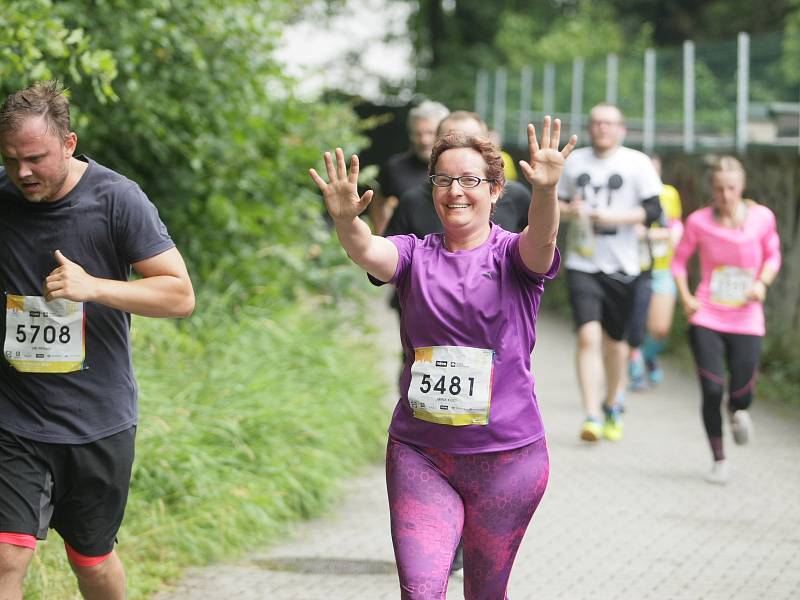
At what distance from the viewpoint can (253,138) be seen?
33.7 ft

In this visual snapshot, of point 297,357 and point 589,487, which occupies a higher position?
point 297,357

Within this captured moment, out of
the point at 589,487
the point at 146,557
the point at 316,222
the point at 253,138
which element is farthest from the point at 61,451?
the point at 316,222

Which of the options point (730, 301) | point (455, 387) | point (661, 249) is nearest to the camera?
point (455, 387)

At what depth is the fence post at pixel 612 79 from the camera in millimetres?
18797

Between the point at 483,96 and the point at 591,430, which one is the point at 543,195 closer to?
the point at 591,430

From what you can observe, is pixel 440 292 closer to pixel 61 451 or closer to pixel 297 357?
pixel 61 451

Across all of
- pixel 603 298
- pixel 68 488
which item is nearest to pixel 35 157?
pixel 68 488

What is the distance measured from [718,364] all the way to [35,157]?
199 inches

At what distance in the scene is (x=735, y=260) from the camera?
26.7 ft

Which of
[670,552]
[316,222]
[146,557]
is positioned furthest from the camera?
[316,222]

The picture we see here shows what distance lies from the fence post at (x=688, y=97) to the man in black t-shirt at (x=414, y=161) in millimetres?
8321

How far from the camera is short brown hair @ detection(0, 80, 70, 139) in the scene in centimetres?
407

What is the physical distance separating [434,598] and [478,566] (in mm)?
294

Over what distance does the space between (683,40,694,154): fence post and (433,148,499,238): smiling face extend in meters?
11.9
